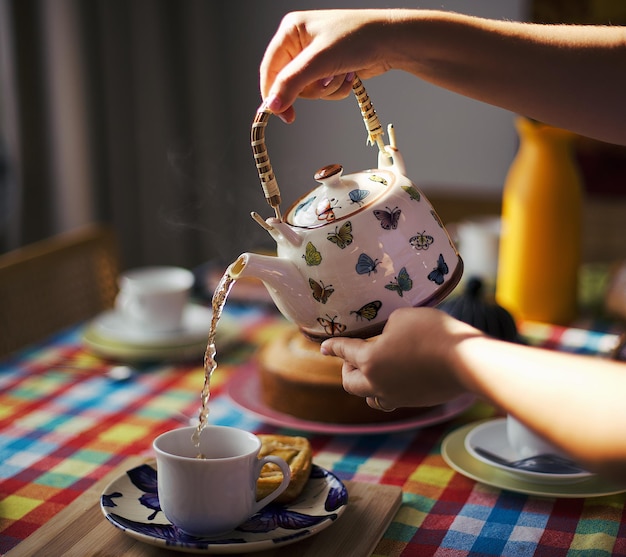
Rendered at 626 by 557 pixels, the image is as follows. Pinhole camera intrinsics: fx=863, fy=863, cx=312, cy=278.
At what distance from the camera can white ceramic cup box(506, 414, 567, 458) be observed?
3.64 feet

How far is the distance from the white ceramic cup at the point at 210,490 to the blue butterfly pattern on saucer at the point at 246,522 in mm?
19

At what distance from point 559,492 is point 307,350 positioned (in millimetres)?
439

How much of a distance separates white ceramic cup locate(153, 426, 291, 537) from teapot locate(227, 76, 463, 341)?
174 mm

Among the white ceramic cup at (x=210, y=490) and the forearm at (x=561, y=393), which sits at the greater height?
the forearm at (x=561, y=393)

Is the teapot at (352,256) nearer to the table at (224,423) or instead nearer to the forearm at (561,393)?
the forearm at (561,393)

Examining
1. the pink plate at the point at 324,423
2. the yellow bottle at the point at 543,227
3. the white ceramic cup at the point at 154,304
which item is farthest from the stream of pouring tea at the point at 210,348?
the yellow bottle at the point at 543,227

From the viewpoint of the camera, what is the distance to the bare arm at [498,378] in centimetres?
71

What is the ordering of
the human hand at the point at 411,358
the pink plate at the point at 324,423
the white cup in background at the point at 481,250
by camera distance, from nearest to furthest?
the human hand at the point at 411,358 < the pink plate at the point at 324,423 < the white cup in background at the point at 481,250

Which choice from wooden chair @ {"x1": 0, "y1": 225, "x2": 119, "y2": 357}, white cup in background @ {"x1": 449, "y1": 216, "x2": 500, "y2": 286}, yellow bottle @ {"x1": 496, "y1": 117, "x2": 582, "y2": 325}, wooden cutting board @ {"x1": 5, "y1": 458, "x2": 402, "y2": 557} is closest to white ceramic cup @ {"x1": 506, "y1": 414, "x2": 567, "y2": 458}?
wooden cutting board @ {"x1": 5, "y1": 458, "x2": 402, "y2": 557}

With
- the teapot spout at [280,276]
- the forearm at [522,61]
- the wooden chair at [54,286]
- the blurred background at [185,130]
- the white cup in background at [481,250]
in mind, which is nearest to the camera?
the teapot spout at [280,276]

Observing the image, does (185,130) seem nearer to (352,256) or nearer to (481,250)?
(481,250)

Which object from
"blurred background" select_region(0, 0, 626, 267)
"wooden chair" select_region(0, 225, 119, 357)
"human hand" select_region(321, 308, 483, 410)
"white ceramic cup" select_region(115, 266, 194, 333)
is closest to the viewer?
"human hand" select_region(321, 308, 483, 410)

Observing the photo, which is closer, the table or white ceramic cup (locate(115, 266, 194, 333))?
the table

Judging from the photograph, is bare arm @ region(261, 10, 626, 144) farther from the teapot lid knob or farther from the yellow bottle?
the yellow bottle
